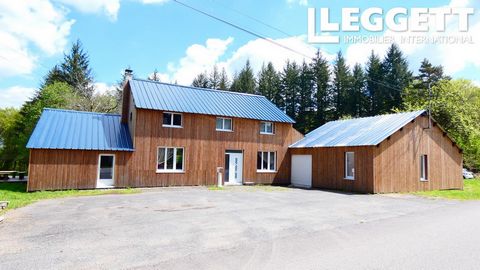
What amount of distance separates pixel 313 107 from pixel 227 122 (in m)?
29.6

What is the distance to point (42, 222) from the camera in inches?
367

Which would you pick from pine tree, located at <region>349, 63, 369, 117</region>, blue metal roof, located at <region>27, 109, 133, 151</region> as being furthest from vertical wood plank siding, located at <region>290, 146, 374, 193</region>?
pine tree, located at <region>349, 63, 369, 117</region>

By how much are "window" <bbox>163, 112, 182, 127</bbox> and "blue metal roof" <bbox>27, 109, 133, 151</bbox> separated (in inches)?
101

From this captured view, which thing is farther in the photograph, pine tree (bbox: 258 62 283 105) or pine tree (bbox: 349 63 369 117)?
pine tree (bbox: 258 62 283 105)

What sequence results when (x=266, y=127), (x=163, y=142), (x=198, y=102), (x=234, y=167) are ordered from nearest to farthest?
(x=163, y=142)
(x=198, y=102)
(x=234, y=167)
(x=266, y=127)

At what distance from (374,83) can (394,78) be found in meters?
2.71

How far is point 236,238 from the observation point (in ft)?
25.0

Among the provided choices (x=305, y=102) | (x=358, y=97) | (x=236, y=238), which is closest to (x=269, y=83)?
(x=305, y=102)

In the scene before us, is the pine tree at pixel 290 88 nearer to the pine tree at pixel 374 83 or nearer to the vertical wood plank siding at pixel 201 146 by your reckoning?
the pine tree at pixel 374 83

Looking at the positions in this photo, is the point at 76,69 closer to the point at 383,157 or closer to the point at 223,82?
the point at 223,82

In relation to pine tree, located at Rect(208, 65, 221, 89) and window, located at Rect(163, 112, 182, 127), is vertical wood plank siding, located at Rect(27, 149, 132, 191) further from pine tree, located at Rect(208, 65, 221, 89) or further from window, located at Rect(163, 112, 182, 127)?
pine tree, located at Rect(208, 65, 221, 89)

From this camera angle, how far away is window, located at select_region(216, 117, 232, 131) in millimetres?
23594

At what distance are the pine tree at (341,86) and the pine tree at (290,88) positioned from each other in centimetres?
574

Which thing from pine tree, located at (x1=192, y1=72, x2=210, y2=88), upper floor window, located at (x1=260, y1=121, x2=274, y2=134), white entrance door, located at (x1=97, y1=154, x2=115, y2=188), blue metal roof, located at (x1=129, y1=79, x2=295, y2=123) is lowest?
white entrance door, located at (x1=97, y1=154, x2=115, y2=188)
